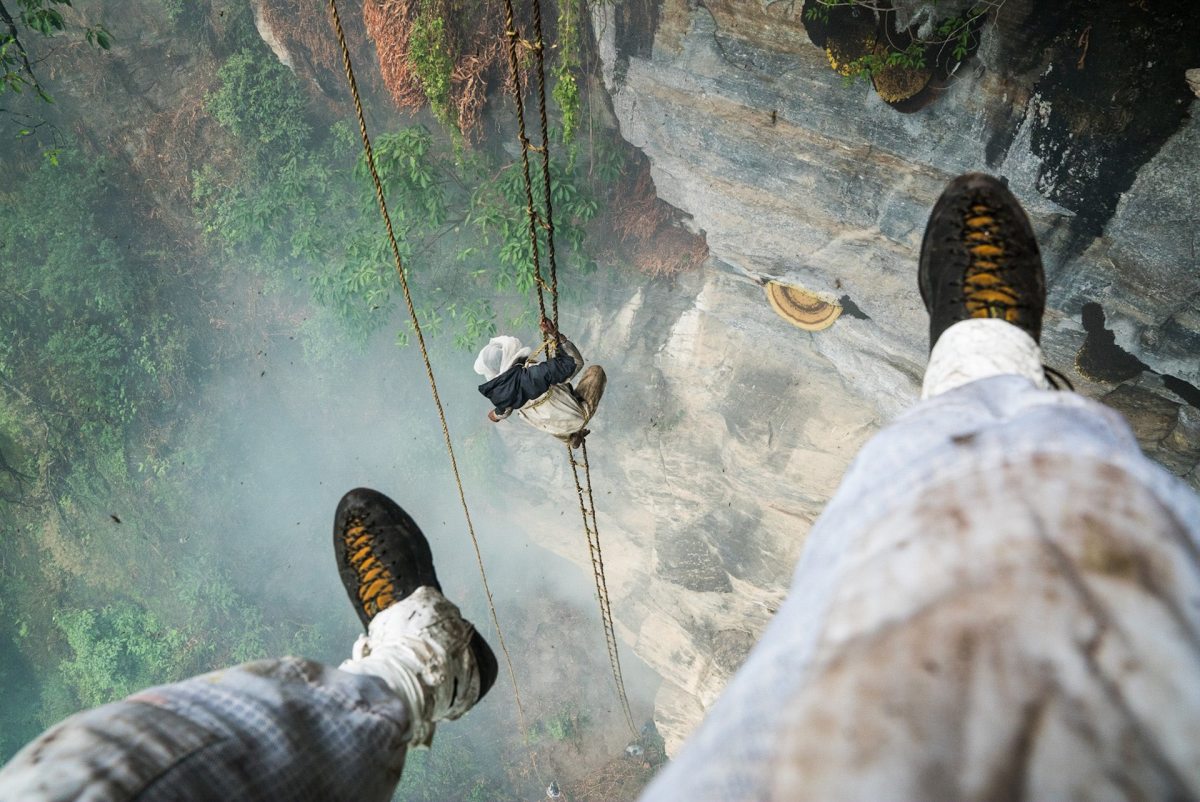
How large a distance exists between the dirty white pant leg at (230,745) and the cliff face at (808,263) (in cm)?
468

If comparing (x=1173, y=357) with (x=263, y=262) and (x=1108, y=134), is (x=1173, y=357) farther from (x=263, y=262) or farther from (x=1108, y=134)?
(x=263, y=262)

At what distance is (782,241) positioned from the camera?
19.6ft

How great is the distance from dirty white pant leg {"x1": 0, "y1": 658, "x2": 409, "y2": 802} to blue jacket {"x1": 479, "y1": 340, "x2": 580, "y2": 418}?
81.5 inches

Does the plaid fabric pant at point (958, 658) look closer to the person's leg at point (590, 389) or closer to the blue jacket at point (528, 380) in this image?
the blue jacket at point (528, 380)

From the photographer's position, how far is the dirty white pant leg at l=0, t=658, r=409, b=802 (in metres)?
0.92

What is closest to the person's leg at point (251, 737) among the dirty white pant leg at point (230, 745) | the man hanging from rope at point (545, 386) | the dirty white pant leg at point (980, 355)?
the dirty white pant leg at point (230, 745)

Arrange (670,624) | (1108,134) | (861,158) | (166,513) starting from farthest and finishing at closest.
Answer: (166,513), (670,624), (861,158), (1108,134)

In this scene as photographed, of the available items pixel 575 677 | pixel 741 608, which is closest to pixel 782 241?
pixel 741 608

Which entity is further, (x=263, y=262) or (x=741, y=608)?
(x=263, y=262)

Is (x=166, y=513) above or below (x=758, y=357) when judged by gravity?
below

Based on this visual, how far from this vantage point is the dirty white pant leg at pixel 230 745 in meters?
0.92

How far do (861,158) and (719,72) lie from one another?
4.16ft

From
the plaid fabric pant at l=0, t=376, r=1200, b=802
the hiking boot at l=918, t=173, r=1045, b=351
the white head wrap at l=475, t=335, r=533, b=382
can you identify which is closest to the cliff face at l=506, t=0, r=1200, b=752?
the hiking boot at l=918, t=173, r=1045, b=351

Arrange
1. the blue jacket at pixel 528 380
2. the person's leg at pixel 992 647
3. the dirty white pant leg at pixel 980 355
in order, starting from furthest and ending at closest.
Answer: the blue jacket at pixel 528 380
the dirty white pant leg at pixel 980 355
the person's leg at pixel 992 647
